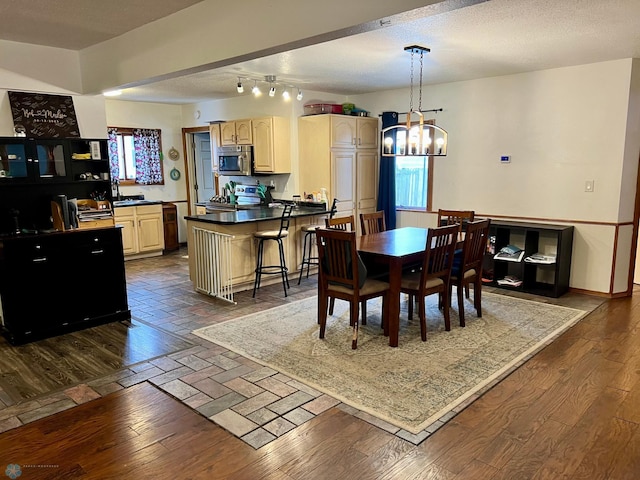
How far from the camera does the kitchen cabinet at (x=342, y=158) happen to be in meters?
6.25

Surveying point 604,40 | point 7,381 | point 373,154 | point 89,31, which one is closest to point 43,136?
point 89,31

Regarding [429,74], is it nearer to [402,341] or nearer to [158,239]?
[402,341]

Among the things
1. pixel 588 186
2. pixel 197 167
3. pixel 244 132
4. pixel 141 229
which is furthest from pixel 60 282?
pixel 588 186

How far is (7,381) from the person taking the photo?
123 inches

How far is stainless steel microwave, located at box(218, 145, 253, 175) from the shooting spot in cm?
667

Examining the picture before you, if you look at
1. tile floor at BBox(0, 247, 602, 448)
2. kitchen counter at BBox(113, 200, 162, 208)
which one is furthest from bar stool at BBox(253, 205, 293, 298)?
kitchen counter at BBox(113, 200, 162, 208)

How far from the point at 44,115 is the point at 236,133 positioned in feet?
10.2

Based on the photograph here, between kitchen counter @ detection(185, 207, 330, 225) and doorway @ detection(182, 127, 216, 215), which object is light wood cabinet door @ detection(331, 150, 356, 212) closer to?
kitchen counter @ detection(185, 207, 330, 225)

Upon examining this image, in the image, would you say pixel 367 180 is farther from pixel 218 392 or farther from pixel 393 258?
pixel 218 392

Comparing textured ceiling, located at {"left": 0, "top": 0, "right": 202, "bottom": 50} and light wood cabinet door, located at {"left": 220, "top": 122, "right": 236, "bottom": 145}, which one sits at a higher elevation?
textured ceiling, located at {"left": 0, "top": 0, "right": 202, "bottom": 50}

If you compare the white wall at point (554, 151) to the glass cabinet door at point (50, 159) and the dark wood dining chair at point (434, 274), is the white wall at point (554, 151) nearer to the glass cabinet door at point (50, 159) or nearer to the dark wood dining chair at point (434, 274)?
the dark wood dining chair at point (434, 274)

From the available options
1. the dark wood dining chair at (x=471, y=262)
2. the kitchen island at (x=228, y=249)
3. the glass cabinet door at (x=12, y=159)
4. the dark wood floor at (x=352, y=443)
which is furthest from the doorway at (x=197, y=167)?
the dark wood floor at (x=352, y=443)

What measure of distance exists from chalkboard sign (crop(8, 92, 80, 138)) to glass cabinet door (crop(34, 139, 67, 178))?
2.7 inches

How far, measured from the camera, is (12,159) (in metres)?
3.83
